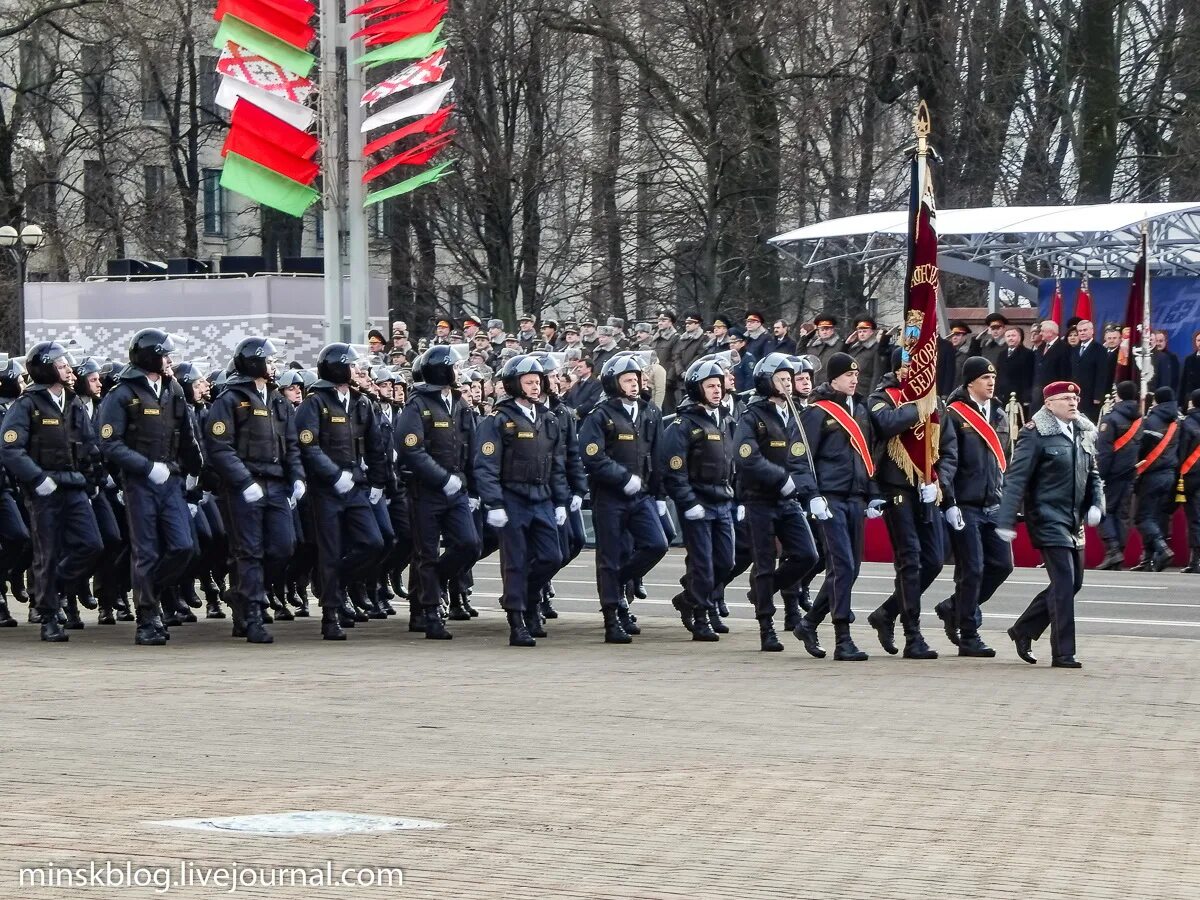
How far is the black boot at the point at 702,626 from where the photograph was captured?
16562mm

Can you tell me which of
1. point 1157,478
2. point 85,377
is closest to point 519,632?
point 85,377

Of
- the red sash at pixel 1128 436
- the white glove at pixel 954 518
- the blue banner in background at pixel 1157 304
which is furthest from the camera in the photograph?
the blue banner in background at pixel 1157 304

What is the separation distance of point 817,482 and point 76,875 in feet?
29.2

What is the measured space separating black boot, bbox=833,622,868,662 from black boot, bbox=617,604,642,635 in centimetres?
204

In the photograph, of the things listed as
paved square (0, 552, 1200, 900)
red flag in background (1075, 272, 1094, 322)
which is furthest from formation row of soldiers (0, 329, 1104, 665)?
red flag in background (1075, 272, 1094, 322)

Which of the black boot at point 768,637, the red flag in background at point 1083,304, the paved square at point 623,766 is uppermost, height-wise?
the red flag in background at point 1083,304

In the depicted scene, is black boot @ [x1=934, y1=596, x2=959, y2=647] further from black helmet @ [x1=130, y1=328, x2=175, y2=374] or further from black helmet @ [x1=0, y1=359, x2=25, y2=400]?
black helmet @ [x1=0, y1=359, x2=25, y2=400]

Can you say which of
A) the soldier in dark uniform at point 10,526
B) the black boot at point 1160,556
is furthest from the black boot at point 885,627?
the black boot at point 1160,556

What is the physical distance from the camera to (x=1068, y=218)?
29047mm

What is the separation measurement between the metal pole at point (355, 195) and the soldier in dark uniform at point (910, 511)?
603 inches

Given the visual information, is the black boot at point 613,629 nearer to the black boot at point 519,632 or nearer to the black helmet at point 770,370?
the black boot at point 519,632

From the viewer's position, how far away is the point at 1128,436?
78.7 ft

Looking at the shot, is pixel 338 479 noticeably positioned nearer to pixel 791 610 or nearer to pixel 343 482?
pixel 343 482

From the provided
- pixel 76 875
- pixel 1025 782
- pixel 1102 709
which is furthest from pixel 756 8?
pixel 76 875
